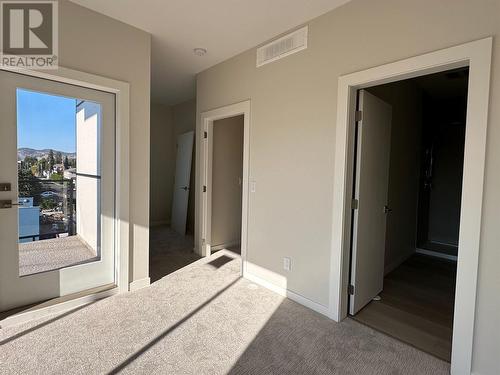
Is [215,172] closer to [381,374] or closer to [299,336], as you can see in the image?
[299,336]

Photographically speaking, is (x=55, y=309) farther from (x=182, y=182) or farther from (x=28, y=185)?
(x=182, y=182)

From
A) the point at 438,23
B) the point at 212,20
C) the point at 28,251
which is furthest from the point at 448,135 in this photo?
the point at 28,251

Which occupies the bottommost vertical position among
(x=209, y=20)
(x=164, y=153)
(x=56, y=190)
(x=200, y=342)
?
(x=200, y=342)

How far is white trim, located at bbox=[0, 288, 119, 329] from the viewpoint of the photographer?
2226 millimetres

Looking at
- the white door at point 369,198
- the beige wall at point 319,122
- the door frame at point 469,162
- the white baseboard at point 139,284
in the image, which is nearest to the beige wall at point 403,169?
the white door at point 369,198

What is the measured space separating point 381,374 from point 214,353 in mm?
1172

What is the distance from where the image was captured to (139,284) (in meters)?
3.00

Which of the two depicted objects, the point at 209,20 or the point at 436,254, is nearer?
the point at 209,20

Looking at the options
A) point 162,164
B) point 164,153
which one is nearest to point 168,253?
point 162,164

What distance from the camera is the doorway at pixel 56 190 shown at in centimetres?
229

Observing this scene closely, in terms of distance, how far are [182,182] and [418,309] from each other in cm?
435

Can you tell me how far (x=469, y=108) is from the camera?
1.71 meters

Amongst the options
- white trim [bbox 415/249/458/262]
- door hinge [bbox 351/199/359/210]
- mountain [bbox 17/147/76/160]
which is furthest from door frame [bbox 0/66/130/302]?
white trim [bbox 415/249/458/262]

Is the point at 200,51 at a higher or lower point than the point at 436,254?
higher
